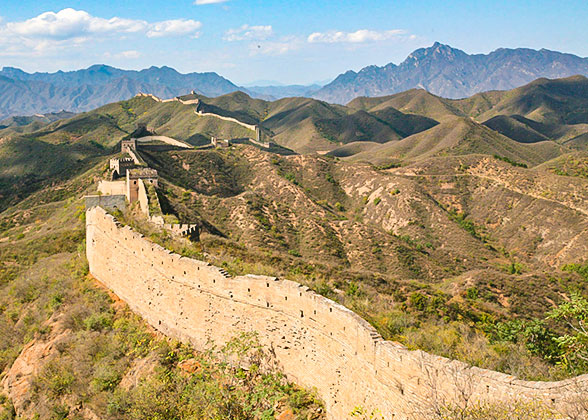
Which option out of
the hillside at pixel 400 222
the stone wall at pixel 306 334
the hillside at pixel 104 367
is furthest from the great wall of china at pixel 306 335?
the hillside at pixel 400 222

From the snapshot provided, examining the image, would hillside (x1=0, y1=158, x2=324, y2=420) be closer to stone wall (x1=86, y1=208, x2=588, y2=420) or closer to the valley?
the valley

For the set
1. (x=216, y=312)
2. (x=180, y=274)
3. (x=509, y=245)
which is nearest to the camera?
(x=216, y=312)

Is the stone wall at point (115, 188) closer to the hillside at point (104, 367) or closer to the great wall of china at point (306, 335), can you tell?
the hillside at point (104, 367)

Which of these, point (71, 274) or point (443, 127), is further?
point (443, 127)

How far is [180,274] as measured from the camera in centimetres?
1491

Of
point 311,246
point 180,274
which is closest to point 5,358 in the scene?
point 180,274

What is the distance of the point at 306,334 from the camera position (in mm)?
11469

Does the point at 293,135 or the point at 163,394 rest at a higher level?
the point at 163,394

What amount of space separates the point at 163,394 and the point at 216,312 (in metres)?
2.50

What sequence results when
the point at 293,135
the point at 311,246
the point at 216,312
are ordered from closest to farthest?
the point at 216,312 < the point at 311,246 < the point at 293,135

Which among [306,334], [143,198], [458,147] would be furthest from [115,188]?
[458,147]

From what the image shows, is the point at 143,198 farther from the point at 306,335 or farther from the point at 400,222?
the point at 400,222

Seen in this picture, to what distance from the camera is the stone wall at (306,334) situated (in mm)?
8031

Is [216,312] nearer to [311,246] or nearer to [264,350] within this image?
[264,350]
